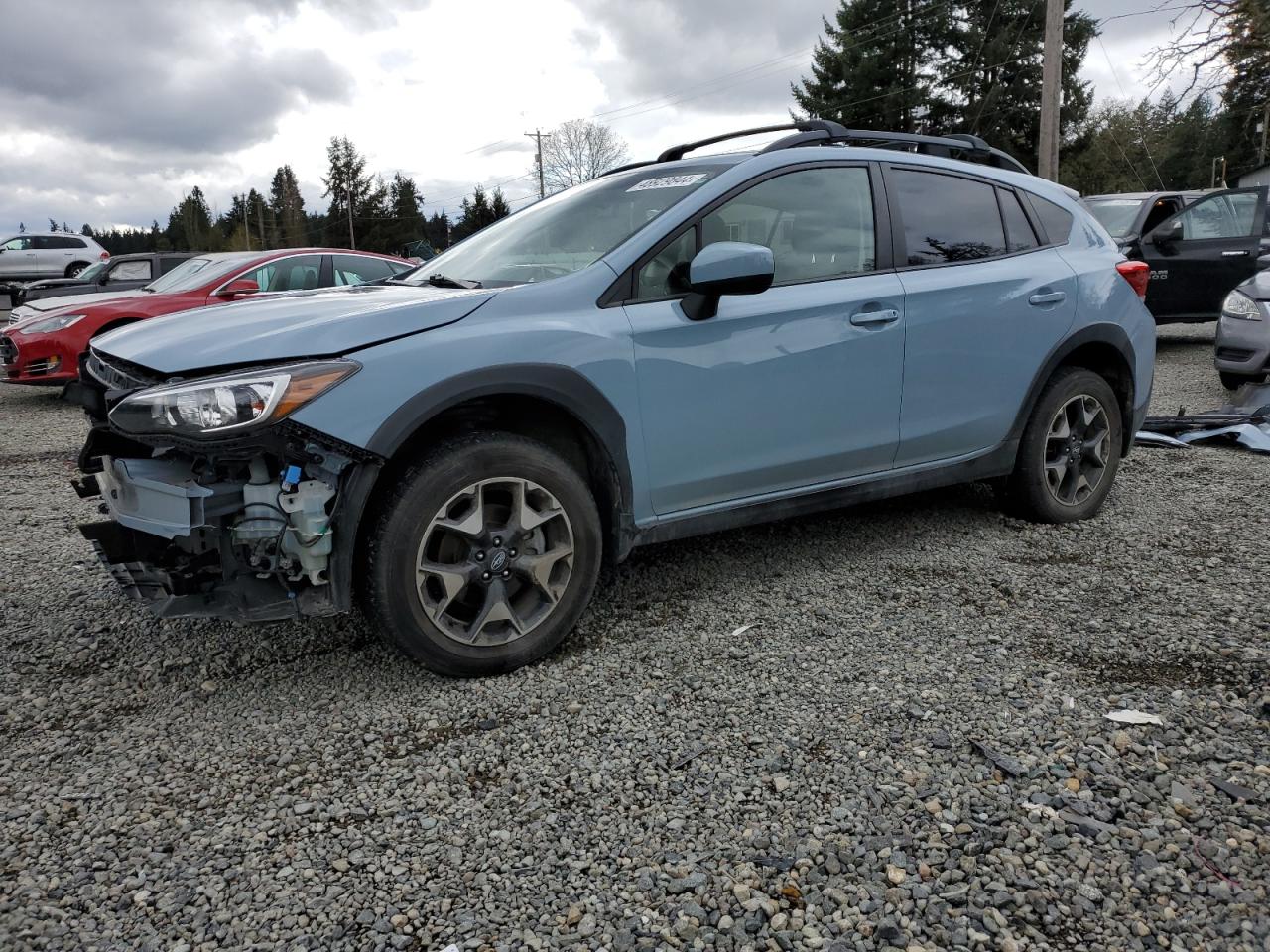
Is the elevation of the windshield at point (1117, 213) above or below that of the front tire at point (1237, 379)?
above

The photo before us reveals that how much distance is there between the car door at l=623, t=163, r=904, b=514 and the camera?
3.26m

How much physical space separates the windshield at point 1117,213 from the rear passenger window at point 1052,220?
7.21 m

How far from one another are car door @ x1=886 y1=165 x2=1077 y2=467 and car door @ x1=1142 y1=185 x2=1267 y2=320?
24.0 ft

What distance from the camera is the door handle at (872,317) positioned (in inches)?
143

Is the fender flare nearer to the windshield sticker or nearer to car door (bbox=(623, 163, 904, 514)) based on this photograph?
car door (bbox=(623, 163, 904, 514))

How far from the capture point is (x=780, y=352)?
3449mm

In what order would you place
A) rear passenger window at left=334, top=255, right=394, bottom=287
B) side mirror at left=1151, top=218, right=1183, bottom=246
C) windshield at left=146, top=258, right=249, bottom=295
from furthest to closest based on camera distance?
side mirror at left=1151, top=218, right=1183, bottom=246 → rear passenger window at left=334, top=255, right=394, bottom=287 → windshield at left=146, top=258, right=249, bottom=295

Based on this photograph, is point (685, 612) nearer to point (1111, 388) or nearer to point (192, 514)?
point (192, 514)

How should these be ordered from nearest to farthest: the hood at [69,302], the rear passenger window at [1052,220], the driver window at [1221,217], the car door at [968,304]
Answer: the car door at [968,304] → the rear passenger window at [1052,220] → the hood at [69,302] → the driver window at [1221,217]

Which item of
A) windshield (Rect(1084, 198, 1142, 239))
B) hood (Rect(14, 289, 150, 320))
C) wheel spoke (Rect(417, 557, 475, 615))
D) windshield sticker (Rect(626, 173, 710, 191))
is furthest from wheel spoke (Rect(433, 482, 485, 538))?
windshield (Rect(1084, 198, 1142, 239))

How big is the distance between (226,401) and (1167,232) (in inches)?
422

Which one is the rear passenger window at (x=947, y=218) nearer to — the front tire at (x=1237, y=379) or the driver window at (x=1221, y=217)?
the front tire at (x=1237, y=379)

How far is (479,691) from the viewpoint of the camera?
9.89 ft

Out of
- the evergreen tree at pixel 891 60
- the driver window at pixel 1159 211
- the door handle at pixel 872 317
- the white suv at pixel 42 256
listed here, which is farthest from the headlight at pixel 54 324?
the evergreen tree at pixel 891 60
